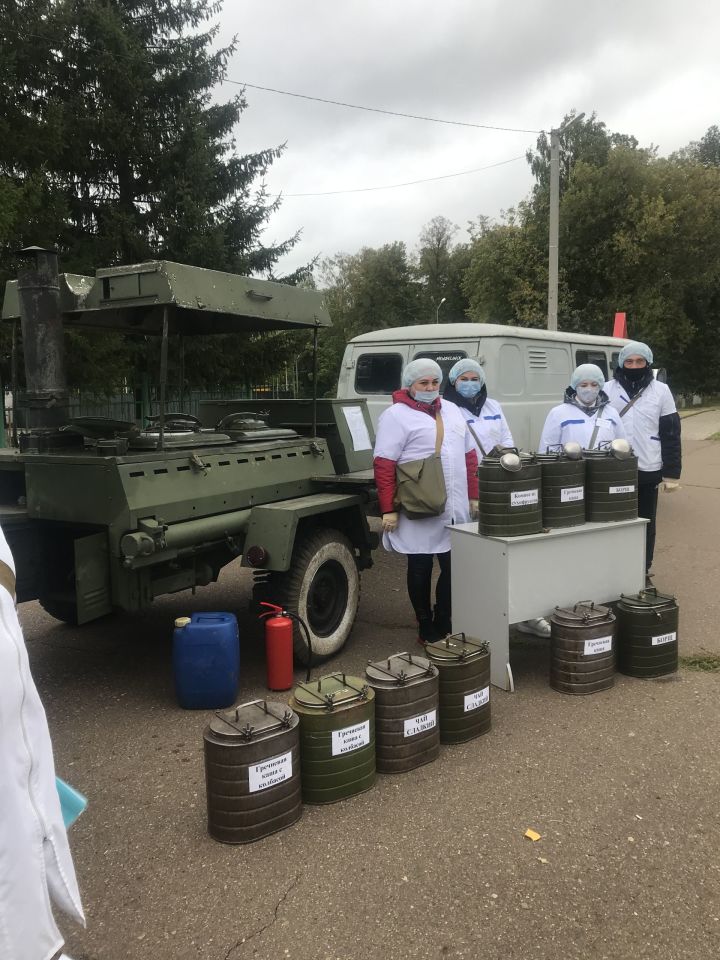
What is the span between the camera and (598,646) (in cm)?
445

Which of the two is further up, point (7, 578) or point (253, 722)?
point (7, 578)

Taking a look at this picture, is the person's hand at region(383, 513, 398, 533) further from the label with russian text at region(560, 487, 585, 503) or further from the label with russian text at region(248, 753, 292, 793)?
the label with russian text at region(248, 753, 292, 793)

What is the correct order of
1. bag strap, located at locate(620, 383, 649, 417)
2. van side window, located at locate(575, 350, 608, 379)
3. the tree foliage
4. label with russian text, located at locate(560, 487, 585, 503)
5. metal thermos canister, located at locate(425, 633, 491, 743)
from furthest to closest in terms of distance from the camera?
the tree foliage < van side window, located at locate(575, 350, 608, 379) < bag strap, located at locate(620, 383, 649, 417) < label with russian text, located at locate(560, 487, 585, 503) < metal thermos canister, located at locate(425, 633, 491, 743)

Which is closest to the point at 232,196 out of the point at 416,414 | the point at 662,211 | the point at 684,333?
the point at 416,414

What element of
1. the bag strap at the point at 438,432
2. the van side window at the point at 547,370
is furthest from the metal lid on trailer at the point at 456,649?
the van side window at the point at 547,370

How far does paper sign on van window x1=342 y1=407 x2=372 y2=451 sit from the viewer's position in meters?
5.82

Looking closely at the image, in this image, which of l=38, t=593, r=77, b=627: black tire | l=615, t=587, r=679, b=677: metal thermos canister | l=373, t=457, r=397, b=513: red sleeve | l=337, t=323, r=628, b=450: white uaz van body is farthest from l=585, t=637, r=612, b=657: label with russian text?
l=337, t=323, r=628, b=450: white uaz van body

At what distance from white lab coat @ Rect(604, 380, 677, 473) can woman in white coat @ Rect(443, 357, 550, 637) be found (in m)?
1.07

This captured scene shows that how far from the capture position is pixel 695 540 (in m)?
8.83

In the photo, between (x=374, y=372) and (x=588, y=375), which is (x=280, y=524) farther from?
(x=374, y=372)

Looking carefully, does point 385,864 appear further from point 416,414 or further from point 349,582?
point 416,414

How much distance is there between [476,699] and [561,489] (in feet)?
4.77

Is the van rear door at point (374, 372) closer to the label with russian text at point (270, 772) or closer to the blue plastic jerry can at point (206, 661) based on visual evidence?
the blue plastic jerry can at point (206, 661)

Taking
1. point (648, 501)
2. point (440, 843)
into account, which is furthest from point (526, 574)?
point (648, 501)
